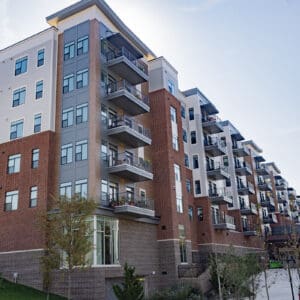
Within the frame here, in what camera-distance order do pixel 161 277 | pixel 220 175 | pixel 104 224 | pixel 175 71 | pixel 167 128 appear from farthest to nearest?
pixel 220 175, pixel 175 71, pixel 167 128, pixel 161 277, pixel 104 224

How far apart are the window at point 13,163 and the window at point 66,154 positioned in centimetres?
408

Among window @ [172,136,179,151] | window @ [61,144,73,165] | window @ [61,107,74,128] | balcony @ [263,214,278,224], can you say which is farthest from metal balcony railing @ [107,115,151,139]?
balcony @ [263,214,278,224]

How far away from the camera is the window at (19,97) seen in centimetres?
3303

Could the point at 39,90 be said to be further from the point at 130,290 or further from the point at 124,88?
the point at 130,290

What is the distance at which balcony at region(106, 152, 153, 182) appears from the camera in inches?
1156

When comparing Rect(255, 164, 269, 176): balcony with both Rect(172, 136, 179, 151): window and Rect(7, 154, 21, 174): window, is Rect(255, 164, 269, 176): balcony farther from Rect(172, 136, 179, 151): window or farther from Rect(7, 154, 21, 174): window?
Rect(7, 154, 21, 174): window

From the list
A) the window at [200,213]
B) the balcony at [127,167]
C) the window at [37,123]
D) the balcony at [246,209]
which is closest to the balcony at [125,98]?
the balcony at [127,167]

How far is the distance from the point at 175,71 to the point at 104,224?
2000 cm

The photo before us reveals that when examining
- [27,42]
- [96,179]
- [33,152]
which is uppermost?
[27,42]

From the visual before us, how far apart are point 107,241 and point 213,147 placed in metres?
22.9

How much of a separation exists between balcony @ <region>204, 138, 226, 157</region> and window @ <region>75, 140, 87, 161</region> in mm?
20954

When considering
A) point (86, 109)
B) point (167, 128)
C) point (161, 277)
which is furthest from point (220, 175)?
point (86, 109)

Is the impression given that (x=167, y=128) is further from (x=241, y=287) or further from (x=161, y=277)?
(x=241, y=287)

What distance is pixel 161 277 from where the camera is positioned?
32625 mm
